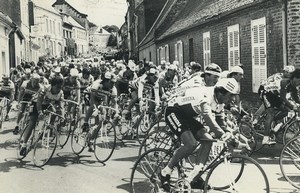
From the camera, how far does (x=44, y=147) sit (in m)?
9.05

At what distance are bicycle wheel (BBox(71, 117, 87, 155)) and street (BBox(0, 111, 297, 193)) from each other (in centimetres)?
16

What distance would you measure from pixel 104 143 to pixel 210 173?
4.08 m

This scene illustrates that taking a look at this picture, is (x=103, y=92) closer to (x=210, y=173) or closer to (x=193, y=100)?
(x=193, y=100)

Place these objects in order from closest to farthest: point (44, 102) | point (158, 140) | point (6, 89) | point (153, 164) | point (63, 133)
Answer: point (153, 164), point (158, 140), point (44, 102), point (63, 133), point (6, 89)

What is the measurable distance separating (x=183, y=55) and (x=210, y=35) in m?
6.27

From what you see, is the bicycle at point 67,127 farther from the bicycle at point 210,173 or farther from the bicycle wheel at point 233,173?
the bicycle wheel at point 233,173

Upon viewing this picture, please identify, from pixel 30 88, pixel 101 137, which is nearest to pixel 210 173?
pixel 101 137

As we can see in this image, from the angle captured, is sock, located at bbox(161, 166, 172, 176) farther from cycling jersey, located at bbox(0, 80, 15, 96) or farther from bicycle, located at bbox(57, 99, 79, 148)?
cycling jersey, located at bbox(0, 80, 15, 96)

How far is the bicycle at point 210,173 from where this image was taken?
547 cm

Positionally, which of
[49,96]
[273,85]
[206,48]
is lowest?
[49,96]

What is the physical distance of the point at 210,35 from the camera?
1884 centimetres

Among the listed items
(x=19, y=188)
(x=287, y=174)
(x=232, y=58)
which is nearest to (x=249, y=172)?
(x=287, y=174)

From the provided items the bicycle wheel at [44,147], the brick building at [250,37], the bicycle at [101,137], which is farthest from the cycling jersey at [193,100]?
the brick building at [250,37]

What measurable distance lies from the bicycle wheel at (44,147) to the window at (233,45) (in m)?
8.50
